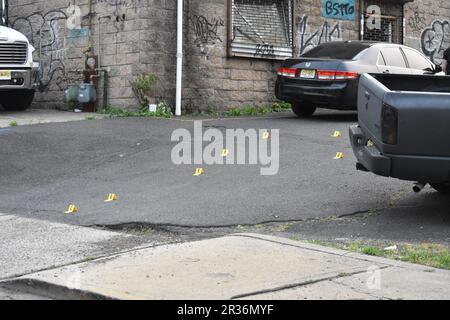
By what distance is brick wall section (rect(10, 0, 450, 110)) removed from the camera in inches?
637

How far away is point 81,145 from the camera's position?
12297 millimetres

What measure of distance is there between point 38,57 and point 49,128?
17.2ft

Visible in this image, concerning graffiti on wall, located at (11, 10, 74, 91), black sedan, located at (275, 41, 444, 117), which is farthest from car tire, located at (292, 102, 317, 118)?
graffiti on wall, located at (11, 10, 74, 91)

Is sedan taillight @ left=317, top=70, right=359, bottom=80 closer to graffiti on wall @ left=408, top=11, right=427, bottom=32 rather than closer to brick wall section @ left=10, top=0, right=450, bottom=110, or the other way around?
brick wall section @ left=10, top=0, right=450, bottom=110

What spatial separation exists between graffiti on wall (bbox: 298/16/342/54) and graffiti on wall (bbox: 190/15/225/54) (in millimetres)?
2652

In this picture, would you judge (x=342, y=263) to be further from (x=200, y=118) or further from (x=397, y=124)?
(x=200, y=118)

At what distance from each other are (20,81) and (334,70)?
21.3 feet

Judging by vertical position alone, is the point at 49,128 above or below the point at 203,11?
below

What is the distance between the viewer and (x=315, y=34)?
19172 mm

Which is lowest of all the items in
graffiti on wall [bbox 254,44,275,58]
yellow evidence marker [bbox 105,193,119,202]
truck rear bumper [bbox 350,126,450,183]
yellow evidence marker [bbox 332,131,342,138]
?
yellow evidence marker [bbox 105,193,119,202]

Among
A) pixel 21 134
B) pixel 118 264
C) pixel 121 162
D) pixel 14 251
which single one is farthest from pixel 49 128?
pixel 118 264

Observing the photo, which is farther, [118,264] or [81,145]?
[81,145]

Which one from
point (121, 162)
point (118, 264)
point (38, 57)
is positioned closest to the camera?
point (118, 264)

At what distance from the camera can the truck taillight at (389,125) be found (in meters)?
7.59
